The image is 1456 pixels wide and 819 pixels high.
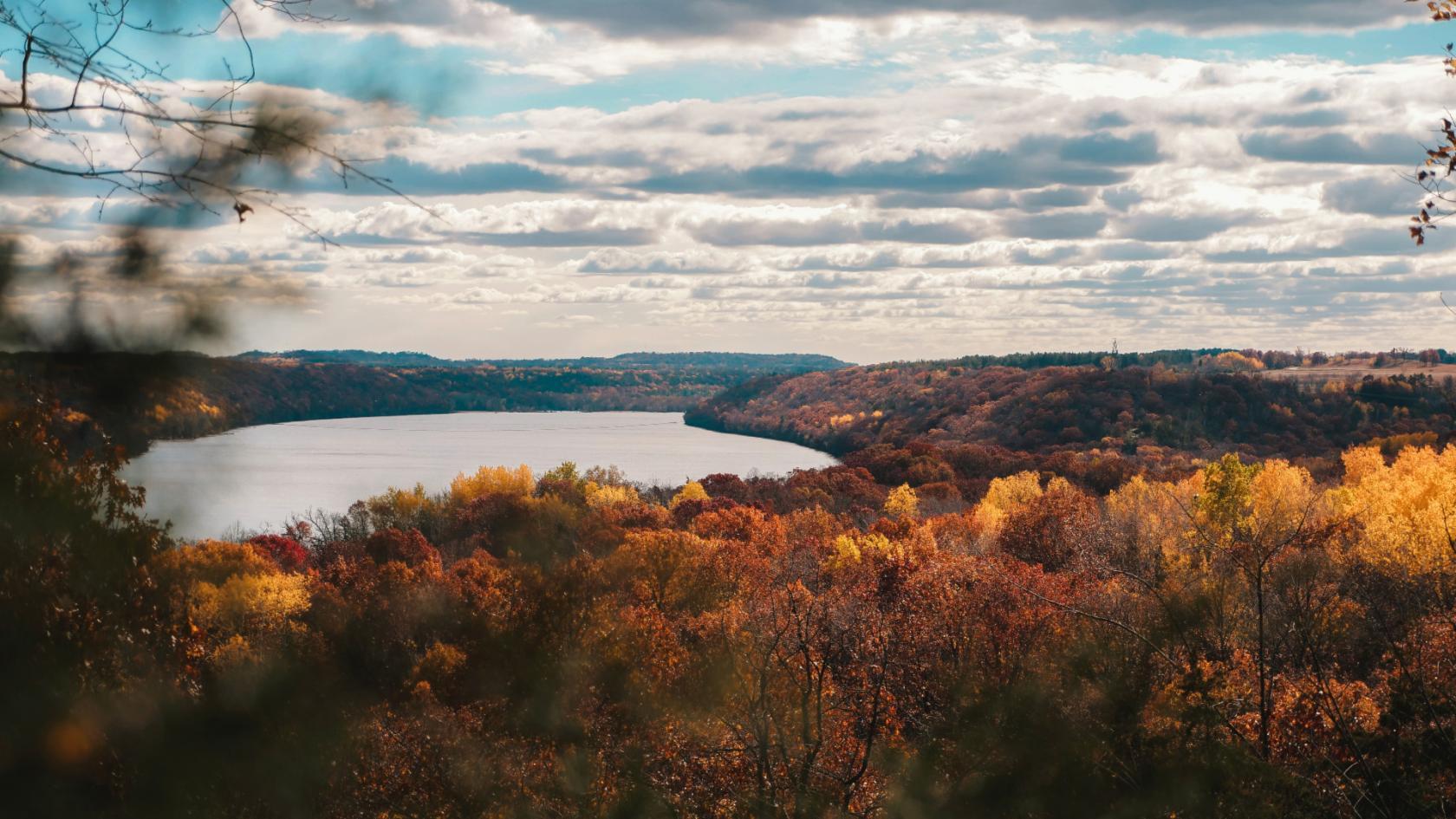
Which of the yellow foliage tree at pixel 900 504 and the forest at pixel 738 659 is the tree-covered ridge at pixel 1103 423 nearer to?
the yellow foliage tree at pixel 900 504

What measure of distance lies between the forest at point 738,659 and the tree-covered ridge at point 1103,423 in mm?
31375

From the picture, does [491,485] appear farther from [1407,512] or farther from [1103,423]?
[1103,423]

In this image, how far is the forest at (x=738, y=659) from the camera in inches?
146

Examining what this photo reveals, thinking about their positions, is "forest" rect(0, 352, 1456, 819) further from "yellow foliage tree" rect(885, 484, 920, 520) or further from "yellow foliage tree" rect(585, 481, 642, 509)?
"yellow foliage tree" rect(585, 481, 642, 509)

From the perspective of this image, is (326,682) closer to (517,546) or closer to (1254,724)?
(517,546)

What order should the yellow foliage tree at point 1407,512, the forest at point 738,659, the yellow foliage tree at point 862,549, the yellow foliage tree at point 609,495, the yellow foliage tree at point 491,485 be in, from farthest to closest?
1. the yellow foliage tree at point 491,485
2. the yellow foliage tree at point 609,495
3. the yellow foliage tree at point 862,549
4. the yellow foliage tree at point 1407,512
5. the forest at point 738,659

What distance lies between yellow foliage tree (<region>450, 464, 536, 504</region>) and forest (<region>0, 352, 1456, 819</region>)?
10.1m

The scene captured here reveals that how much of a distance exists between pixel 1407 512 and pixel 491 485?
59190 millimetres

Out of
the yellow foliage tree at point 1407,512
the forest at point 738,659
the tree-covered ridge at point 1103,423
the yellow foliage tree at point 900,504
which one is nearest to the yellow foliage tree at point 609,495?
the forest at point 738,659

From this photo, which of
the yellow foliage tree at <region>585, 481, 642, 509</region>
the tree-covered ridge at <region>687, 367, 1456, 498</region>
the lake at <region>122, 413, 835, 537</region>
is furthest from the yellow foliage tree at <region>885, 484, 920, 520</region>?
the lake at <region>122, 413, 835, 537</region>

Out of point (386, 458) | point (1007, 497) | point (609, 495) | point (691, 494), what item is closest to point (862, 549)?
point (1007, 497)

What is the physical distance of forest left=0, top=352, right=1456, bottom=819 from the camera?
371 centimetres

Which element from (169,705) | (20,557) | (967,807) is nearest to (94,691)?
(169,705)

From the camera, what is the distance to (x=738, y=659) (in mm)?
20172
